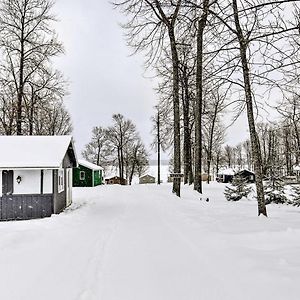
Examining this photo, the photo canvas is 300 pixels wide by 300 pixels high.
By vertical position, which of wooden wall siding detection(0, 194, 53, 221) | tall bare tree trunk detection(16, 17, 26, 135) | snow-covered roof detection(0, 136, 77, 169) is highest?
tall bare tree trunk detection(16, 17, 26, 135)

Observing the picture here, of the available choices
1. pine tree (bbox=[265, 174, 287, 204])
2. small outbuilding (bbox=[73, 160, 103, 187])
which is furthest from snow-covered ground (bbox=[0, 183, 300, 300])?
small outbuilding (bbox=[73, 160, 103, 187])

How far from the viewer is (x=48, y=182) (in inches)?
527

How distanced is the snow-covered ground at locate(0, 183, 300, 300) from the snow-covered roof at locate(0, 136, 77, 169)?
10.8 ft

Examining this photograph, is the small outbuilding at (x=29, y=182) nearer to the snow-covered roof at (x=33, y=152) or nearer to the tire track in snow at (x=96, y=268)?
the snow-covered roof at (x=33, y=152)

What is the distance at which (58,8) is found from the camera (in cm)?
2048

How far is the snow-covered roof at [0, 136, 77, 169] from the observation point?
12.8m

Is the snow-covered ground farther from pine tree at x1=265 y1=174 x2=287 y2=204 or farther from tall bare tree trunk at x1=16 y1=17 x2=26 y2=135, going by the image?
tall bare tree trunk at x1=16 y1=17 x2=26 y2=135

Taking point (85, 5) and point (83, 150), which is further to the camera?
point (83, 150)

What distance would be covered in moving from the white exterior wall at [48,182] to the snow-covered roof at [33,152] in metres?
0.60

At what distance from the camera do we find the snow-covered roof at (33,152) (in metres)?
12.8

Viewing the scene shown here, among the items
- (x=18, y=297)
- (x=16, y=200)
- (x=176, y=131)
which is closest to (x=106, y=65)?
(x=176, y=131)

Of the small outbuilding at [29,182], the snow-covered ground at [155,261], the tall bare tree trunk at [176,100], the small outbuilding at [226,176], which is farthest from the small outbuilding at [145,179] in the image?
the snow-covered ground at [155,261]

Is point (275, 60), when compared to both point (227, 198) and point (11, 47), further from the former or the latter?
point (11, 47)

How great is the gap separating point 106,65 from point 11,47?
634 cm
